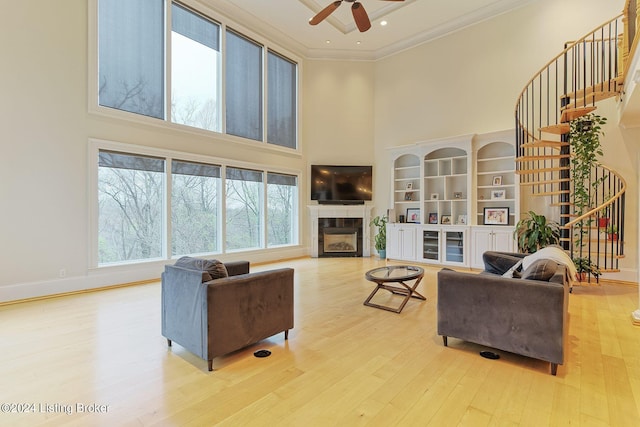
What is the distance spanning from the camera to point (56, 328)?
3375 millimetres

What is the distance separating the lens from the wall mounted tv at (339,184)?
8.51m

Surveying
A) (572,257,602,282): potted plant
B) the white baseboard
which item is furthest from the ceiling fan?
(572,257,602,282): potted plant

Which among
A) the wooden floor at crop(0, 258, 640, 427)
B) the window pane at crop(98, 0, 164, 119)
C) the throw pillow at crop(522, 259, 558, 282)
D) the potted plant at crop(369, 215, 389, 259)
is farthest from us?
the potted plant at crop(369, 215, 389, 259)

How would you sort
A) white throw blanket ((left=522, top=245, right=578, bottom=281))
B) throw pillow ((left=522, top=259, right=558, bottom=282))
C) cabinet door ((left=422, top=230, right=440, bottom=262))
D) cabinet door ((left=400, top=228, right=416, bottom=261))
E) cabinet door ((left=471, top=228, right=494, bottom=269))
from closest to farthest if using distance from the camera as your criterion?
throw pillow ((left=522, top=259, right=558, bottom=282)) → white throw blanket ((left=522, top=245, right=578, bottom=281)) → cabinet door ((left=471, top=228, right=494, bottom=269)) → cabinet door ((left=422, top=230, right=440, bottom=262)) → cabinet door ((left=400, top=228, right=416, bottom=261))

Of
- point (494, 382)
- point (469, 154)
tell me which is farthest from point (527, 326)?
point (469, 154)

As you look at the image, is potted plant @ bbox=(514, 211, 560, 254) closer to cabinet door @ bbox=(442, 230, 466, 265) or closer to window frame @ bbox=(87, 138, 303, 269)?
cabinet door @ bbox=(442, 230, 466, 265)

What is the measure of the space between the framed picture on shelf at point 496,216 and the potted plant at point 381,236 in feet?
7.39

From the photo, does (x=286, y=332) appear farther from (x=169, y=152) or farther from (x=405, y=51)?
(x=405, y=51)

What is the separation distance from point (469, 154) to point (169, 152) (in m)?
5.87

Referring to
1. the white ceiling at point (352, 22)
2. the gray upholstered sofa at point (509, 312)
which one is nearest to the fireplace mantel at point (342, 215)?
the white ceiling at point (352, 22)

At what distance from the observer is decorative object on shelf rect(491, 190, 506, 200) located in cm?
661

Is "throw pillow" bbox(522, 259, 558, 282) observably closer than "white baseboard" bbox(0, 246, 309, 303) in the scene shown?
Yes

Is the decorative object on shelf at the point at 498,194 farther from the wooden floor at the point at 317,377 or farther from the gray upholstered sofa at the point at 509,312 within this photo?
the gray upholstered sofa at the point at 509,312

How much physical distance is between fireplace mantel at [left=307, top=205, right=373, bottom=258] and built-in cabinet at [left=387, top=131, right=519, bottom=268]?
0.83 m
